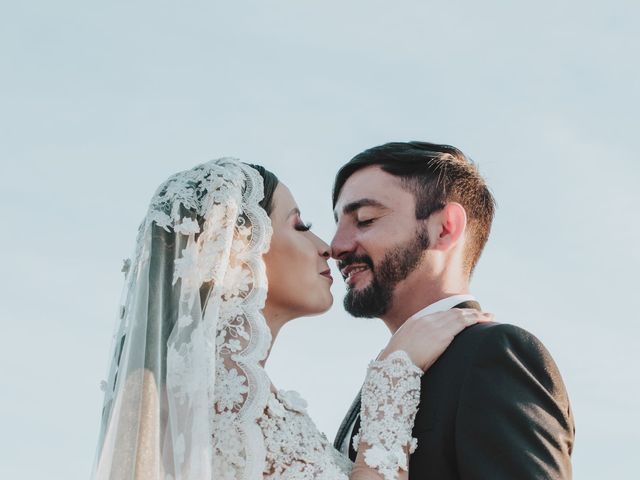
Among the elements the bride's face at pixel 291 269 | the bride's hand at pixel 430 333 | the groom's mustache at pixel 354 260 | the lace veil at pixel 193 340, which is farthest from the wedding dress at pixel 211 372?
the groom's mustache at pixel 354 260

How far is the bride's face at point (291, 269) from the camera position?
22.0 ft

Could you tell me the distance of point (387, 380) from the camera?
20.8 feet

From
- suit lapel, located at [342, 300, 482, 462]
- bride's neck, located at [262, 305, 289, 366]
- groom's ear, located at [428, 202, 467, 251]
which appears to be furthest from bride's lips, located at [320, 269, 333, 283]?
groom's ear, located at [428, 202, 467, 251]

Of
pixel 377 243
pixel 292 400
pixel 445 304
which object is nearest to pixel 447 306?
pixel 445 304

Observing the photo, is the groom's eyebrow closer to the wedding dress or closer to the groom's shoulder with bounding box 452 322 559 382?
the wedding dress

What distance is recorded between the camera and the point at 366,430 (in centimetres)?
623

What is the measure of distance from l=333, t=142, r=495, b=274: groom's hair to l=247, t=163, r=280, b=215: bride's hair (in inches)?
53.9

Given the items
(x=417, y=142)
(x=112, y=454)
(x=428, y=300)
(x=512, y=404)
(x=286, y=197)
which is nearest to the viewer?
(x=112, y=454)

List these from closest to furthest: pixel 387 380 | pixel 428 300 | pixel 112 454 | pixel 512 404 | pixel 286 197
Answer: pixel 112 454, pixel 512 404, pixel 387 380, pixel 286 197, pixel 428 300

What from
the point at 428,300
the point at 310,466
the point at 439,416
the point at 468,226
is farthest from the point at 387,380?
the point at 468,226

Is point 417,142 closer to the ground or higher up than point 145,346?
higher up

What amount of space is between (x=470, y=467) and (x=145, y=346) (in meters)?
1.94

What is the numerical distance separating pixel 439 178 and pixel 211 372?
111 inches

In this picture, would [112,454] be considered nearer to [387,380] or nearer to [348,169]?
[387,380]
